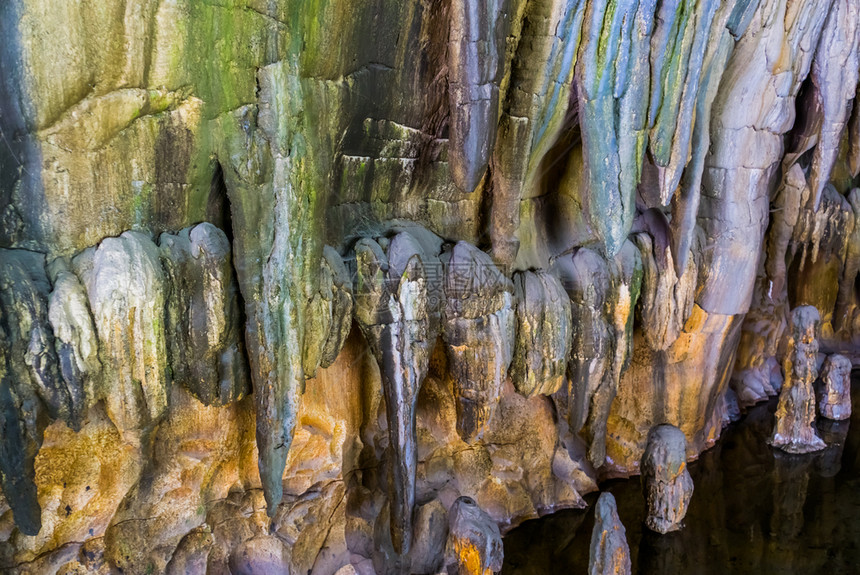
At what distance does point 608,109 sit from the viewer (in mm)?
4371

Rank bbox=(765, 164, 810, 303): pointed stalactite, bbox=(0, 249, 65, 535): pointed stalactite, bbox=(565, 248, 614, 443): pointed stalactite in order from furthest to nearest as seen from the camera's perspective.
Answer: bbox=(765, 164, 810, 303): pointed stalactite < bbox=(565, 248, 614, 443): pointed stalactite < bbox=(0, 249, 65, 535): pointed stalactite

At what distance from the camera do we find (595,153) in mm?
4402

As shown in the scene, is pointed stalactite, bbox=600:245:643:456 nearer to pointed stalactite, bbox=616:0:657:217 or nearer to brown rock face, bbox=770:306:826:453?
pointed stalactite, bbox=616:0:657:217

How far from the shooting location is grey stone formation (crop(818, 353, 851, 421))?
6.64 m

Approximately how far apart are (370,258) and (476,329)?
710 mm

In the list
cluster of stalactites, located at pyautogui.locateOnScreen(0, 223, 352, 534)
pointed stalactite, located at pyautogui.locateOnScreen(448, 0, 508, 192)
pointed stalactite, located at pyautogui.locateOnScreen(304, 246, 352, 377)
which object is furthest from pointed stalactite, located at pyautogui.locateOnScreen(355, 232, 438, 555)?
cluster of stalactites, located at pyautogui.locateOnScreen(0, 223, 352, 534)

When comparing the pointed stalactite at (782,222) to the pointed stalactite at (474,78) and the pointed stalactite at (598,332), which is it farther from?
the pointed stalactite at (474,78)

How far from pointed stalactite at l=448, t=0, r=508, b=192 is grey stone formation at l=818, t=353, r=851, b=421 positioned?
4.00 metres

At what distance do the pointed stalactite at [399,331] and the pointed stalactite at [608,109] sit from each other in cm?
99

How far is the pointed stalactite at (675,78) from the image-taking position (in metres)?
4.40

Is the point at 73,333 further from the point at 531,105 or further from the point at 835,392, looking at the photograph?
the point at 835,392

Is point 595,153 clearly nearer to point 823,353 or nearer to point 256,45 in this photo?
point 256,45

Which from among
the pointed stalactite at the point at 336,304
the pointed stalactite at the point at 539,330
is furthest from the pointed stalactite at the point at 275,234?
the pointed stalactite at the point at 539,330

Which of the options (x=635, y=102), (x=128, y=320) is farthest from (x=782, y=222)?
(x=128, y=320)
